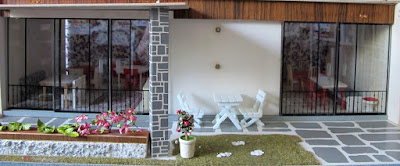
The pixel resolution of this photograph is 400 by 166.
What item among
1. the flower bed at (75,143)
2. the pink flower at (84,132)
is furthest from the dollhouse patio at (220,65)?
the pink flower at (84,132)

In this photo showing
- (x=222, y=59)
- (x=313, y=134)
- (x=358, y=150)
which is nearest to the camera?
(x=358, y=150)

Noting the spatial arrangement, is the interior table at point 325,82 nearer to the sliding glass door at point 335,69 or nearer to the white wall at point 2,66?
the sliding glass door at point 335,69

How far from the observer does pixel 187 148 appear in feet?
28.0

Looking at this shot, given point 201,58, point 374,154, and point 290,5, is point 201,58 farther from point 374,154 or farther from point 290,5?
point 374,154

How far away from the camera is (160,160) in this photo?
8.53 metres

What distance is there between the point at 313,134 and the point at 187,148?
10.3ft

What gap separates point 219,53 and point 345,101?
11.3 ft

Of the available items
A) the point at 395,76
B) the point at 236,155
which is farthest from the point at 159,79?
the point at 395,76

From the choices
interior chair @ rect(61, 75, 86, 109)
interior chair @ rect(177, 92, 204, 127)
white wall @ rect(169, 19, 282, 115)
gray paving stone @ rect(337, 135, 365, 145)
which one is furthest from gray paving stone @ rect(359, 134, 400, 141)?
interior chair @ rect(61, 75, 86, 109)

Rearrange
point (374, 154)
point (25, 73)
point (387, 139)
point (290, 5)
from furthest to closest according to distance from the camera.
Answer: point (25, 73) < point (290, 5) < point (387, 139) < point (374, 154)

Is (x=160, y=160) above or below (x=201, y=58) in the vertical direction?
below

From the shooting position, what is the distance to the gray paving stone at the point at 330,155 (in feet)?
28.4

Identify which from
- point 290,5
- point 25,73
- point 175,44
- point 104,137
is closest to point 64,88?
point 25,73

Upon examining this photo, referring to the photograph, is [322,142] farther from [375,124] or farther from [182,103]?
[182,103]
